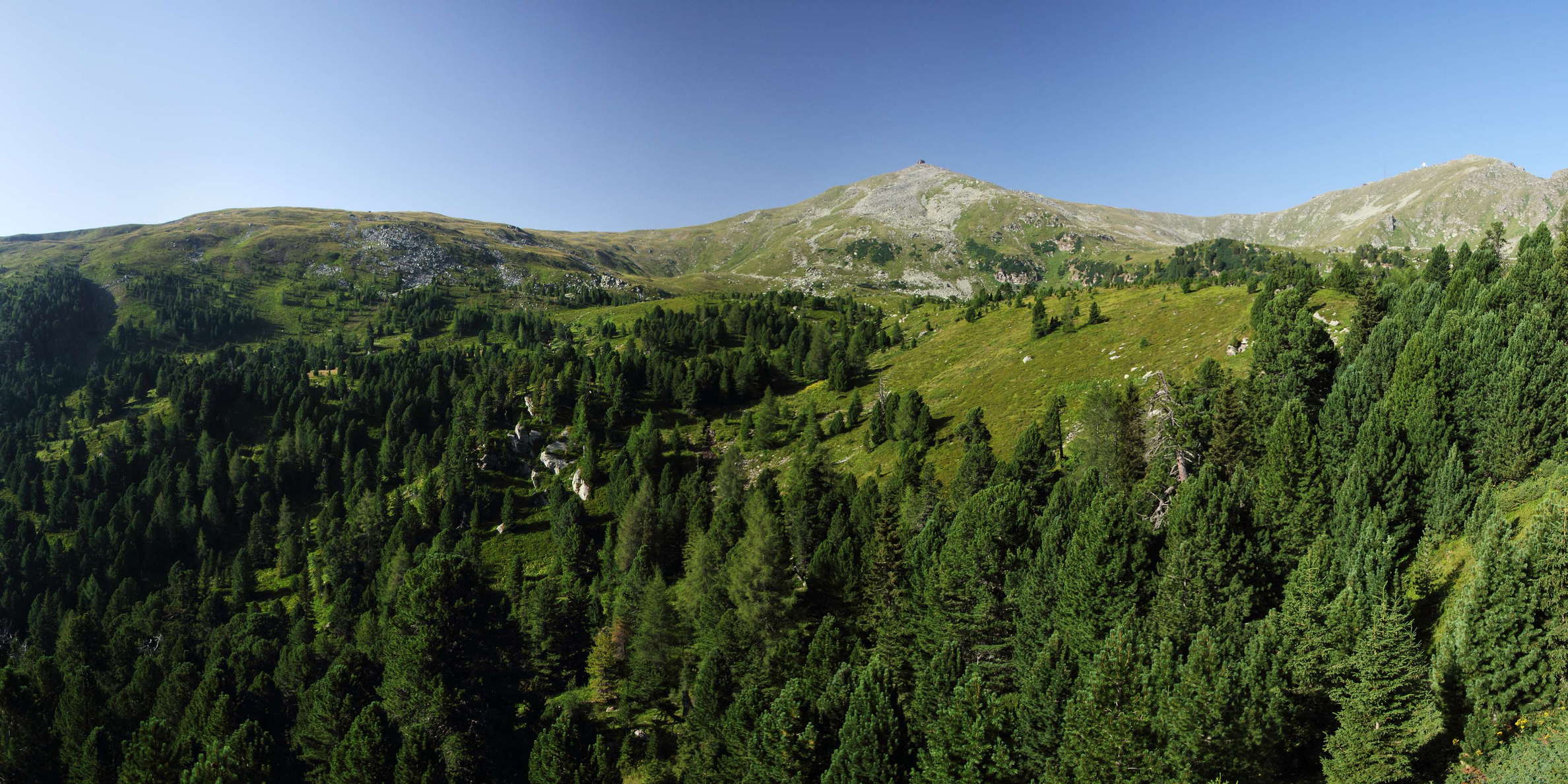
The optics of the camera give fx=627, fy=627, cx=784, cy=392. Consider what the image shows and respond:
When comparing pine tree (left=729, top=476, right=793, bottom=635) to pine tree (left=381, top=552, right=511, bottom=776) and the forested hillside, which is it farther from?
pine tree (left=381, top=552, right=511, bottom=776)

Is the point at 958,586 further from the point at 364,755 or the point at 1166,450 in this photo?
the point at 364,755

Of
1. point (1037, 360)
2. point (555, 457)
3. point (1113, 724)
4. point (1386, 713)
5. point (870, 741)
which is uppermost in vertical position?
point (1037, 360)

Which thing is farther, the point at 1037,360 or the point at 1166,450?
the point at 1037,360

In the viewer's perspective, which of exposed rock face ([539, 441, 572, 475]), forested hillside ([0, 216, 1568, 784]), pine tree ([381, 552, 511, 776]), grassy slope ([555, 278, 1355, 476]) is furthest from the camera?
exposed rock face ([539, 441, 572, 475])

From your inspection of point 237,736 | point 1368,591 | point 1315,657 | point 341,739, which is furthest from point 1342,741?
point 237,736

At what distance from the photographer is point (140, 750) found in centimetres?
4781

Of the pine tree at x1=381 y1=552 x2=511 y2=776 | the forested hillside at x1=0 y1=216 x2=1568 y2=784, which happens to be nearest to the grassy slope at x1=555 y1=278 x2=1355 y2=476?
the forested hillside at x1=0 y1=216 x2=1568 y2=784

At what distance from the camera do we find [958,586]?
49.2 meters

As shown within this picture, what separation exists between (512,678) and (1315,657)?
65.7 m

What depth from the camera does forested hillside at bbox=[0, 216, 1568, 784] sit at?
→ 94.7 ft

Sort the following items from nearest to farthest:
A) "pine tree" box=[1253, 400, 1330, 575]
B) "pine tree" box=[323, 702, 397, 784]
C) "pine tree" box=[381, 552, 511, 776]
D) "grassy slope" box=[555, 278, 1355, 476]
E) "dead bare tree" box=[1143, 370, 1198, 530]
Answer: "pine tree" box=[1253, 400, 1330, 575], "pine tree" box=[323, 702, 397, 784], "dead bare tree" box=[1143, 370, 1198, 530], "pine tree" box=[381, 552, 511, 776], "grassy slope" box=[555, 278, 1355, 476]

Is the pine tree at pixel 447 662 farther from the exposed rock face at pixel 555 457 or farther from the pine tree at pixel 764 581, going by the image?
the exposed rock face at pixel 555 457

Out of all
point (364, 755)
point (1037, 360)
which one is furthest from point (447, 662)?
point (1037, 360)

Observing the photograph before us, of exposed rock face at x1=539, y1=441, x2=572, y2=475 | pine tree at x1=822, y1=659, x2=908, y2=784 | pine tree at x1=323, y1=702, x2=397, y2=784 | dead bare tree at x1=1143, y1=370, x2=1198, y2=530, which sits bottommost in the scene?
pine tree at x1=323, y1=702, x2=397, y2=784
